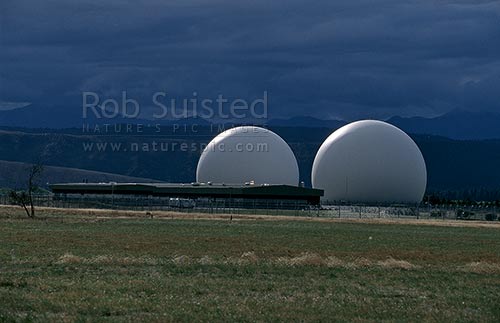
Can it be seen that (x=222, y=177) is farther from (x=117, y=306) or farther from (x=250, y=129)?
(x=117, y=306)

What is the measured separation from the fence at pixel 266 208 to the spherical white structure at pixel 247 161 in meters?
9.94

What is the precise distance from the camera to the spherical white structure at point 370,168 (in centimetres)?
9706

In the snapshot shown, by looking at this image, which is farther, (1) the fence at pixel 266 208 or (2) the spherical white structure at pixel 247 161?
(2) the spherical white structure at pixel 247 161

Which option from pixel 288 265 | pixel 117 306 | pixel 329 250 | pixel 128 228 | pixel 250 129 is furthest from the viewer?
pixel 250 129

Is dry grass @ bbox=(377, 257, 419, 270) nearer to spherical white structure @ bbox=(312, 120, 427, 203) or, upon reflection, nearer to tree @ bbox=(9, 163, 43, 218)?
tree @ bbox=(9, 163, 43, 218)

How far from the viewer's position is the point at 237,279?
2362 cm

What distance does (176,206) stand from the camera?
8600 cm

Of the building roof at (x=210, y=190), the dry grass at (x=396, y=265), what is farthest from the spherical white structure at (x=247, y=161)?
the dry grass at (x=396, y=265)

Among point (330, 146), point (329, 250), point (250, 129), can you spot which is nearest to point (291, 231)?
point (329, 250)

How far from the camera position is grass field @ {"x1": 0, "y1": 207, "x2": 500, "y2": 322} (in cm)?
1794

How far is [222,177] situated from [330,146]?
1183cm

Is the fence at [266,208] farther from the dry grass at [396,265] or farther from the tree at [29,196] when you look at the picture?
the dry grass at [396,265]

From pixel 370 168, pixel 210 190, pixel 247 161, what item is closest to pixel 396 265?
pixel 210 190

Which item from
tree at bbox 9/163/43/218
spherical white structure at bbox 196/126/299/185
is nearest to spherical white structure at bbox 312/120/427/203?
spherical white structure at bbox 196/126/299/185
